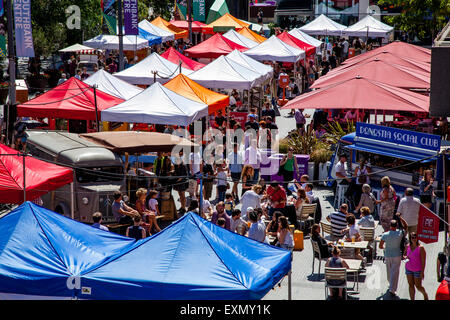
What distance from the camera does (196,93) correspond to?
71.8 ft

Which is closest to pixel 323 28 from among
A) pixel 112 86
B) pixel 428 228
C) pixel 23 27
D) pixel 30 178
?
pixel 112 86

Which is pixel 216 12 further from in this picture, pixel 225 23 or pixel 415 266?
pixel 415 266

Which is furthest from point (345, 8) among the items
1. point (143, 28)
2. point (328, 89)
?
point (328, 89)

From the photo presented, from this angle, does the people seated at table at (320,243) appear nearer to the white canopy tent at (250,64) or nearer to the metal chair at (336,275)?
the metal chair at (336,275)

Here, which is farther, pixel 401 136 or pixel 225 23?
pixel 225 23

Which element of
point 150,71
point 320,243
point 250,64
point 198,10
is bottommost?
point 320,243

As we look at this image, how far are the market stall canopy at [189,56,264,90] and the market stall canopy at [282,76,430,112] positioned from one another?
132 inches

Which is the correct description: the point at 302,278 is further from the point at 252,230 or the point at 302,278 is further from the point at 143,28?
the point at 143,28

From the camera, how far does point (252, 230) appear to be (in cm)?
1355

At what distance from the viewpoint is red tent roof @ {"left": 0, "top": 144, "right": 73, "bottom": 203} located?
13773 millimetres

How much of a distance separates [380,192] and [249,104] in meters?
10.5

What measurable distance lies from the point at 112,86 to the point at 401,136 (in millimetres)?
9360

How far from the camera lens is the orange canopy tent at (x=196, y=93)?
21625mm

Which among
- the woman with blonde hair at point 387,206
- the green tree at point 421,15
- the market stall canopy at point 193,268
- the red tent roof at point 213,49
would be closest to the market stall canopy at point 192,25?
the red tent roof at point 213,49
